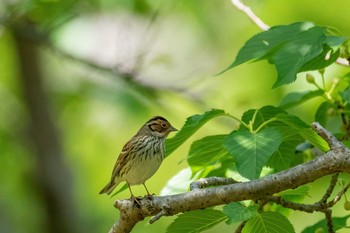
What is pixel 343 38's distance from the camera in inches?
150

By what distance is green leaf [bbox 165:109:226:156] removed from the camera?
3.70m

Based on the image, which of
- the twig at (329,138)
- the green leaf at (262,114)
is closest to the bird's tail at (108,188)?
the green leaf at (262,114)

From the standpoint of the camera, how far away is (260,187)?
3367mm

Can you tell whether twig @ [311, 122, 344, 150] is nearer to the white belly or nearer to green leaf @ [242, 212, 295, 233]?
green leaf @ [242, 212, 295, 233]

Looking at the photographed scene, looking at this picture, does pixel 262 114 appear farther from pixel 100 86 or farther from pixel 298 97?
pixel 100 86

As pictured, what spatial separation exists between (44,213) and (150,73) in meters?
2.47

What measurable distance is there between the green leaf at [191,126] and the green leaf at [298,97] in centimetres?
92

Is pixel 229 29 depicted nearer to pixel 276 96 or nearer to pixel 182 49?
pixel 182 49

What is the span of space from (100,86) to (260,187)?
853 cm

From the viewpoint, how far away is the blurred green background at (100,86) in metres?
9.45

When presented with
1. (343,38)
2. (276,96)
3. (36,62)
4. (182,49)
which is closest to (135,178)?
(343,38)

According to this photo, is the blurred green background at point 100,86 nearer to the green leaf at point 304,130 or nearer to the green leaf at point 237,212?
the green leaf at point 304,130

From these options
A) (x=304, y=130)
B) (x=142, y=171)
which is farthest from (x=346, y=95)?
(x=142, y=171)

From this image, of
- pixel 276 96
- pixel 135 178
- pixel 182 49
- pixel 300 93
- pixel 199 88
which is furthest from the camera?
pixel 182 49
